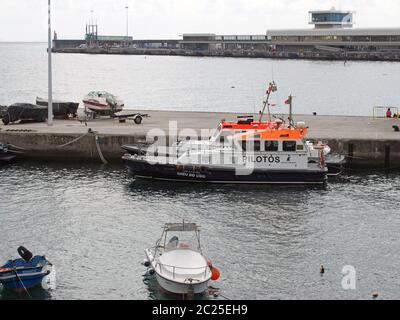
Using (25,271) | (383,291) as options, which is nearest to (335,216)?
(383,291)

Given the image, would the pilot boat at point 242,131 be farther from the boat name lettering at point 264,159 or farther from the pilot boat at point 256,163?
the boat name lettering at point 264,159

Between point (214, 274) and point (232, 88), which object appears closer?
point (214, 274)

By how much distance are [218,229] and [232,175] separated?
876 centimetres

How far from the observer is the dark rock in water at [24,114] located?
53.9 meters

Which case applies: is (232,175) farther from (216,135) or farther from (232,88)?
(232,88)

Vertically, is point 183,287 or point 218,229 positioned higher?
point 218,229

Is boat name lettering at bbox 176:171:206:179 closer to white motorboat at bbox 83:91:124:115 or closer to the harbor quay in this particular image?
the harbor quay

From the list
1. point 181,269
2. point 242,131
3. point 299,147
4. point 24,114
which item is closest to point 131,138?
point 242,131

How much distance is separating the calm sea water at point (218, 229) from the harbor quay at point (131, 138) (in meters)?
1.92

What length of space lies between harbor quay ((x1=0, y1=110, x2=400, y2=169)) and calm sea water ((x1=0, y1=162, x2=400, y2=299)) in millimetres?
1917

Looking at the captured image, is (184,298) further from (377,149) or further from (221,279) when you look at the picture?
(377,149)

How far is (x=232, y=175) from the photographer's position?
43.0m

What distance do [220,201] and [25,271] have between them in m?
14.7

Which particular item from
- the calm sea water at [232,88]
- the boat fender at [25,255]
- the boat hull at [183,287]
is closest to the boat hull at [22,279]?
the boat fender at [25,255]
